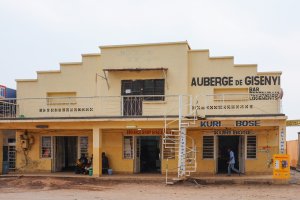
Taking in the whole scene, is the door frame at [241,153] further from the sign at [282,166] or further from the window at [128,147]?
the window at [128,147]

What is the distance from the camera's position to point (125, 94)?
2445 centimetres

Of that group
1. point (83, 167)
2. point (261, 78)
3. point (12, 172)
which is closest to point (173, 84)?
point (261, 78)

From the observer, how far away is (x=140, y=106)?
78.3ft

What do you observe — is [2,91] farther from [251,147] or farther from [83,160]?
[251,147]

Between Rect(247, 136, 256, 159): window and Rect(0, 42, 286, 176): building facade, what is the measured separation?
55mm

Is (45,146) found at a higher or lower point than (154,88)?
lower

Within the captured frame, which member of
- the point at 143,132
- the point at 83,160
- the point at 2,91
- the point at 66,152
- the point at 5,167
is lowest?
the point at 5,167

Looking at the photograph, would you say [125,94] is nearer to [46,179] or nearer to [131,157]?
[131,157]

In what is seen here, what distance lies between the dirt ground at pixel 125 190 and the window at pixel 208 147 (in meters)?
3.87

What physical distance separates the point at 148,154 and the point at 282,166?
8.22 metres

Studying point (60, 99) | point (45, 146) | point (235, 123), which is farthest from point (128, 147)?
point (235, 123)

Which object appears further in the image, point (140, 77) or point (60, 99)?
point (60, 99)

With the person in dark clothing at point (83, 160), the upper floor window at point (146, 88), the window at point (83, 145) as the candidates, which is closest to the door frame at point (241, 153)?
the upper floor window at point (146, 88)

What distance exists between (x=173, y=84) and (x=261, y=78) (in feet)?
16.3
